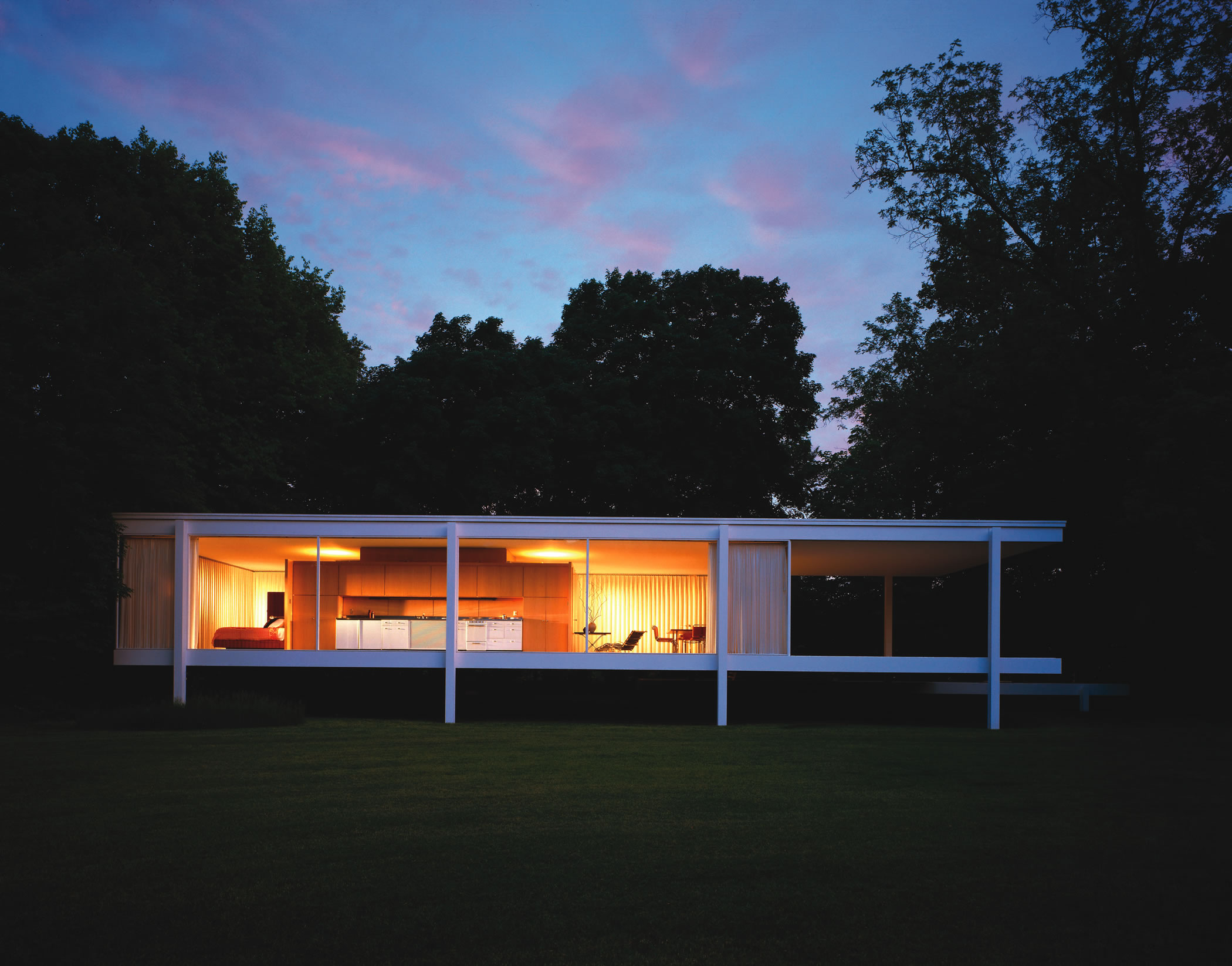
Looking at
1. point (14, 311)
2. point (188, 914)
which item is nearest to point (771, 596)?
point (188, 914)

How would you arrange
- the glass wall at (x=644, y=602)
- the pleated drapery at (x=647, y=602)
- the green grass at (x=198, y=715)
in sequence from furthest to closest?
the pleated drapery at (x=647, y=602) < the glass wall at (x=644, y=602) < the green grass at (x=198, y=715)

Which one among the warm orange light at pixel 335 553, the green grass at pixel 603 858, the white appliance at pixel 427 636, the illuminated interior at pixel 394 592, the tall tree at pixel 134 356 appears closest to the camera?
the green grass at pixel 603 858

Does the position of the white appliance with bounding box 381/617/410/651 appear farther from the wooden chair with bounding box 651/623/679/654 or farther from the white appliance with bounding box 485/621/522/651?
the wooden chair with bounding box 651/623/679/654

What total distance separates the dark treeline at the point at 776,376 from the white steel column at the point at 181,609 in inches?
39.1

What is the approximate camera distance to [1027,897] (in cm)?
494

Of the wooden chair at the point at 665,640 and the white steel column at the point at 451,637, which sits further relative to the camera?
the wooden chair at the point at 665,640

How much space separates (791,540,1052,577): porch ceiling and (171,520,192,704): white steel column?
882cm

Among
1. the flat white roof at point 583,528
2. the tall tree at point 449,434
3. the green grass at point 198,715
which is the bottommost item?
the green grass at point 198,715

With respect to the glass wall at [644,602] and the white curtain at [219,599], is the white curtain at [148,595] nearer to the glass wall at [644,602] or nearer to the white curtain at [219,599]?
the white curtain at [219,599]

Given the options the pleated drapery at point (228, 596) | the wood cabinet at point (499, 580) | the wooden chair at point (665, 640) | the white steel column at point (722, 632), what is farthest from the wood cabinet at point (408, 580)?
the white steel column at point (722, 632)

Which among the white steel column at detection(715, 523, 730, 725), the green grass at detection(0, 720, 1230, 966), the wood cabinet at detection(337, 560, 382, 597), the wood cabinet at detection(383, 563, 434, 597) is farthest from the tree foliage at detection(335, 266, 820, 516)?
the green grass at detection(0, 720, 1230, 966)

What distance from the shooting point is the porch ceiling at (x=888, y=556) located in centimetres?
1473

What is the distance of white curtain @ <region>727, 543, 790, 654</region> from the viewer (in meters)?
14.1

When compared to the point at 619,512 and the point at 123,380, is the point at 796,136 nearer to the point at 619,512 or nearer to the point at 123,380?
the point at 619,512
